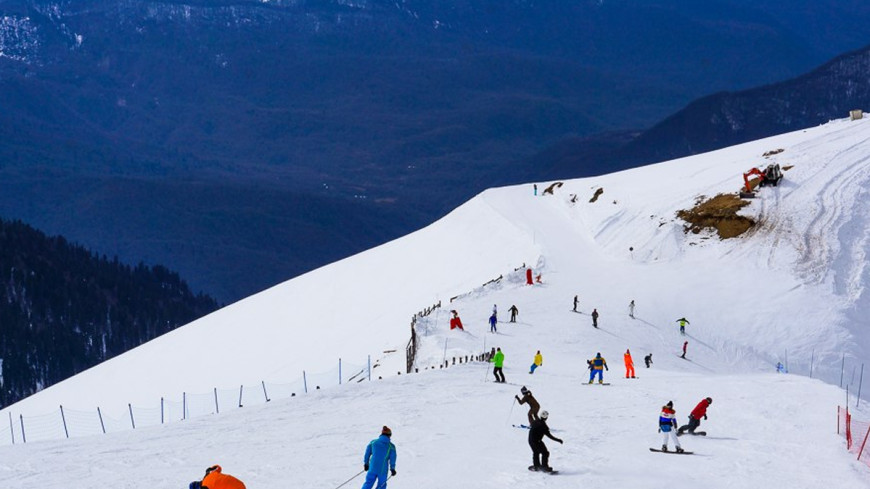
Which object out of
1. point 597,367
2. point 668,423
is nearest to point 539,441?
point 668,423

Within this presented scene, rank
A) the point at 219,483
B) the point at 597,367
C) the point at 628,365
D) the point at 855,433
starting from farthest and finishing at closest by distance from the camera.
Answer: the point at 628,365 → the point at 597,367 → the point at 855,433 → the point at 219,483

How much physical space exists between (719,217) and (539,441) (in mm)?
46336

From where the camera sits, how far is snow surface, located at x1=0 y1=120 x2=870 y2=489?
79.0 ft

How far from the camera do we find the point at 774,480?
21672 mm

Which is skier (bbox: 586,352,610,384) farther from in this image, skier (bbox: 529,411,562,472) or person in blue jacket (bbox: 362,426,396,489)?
person in blue jacket (bbox: 362,426,396,489)

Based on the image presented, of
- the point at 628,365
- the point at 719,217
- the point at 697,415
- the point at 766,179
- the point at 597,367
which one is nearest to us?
the point at 697,415

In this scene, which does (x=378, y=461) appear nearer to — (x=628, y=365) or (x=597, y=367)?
(x=597, y=367)

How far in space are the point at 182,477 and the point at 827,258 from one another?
4448 cm

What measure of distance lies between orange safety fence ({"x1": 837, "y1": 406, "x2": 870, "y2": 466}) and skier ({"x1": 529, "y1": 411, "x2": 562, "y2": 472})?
7076mm

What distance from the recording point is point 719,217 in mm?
64812

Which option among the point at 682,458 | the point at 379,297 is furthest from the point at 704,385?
the point at 379,297

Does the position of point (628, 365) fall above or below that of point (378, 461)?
above

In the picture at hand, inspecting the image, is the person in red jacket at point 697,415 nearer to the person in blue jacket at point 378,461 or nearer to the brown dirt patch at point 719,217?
the person in blue jacket at point 378,461

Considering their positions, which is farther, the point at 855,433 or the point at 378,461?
the point at 855,433
